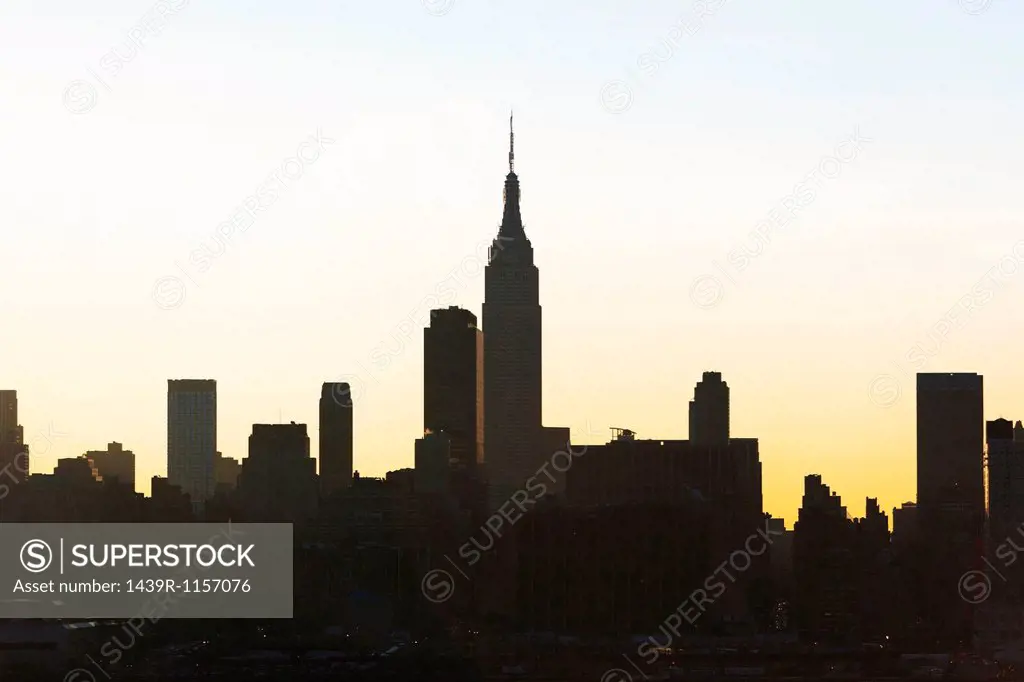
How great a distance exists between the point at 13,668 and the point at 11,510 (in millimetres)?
51816

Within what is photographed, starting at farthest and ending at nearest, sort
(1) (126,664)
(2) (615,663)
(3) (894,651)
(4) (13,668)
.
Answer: (3) (894,651)
(2) (615,663)
(1) (126,664)
(4) (13,668)

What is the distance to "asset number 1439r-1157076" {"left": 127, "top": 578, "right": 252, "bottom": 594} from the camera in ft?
479

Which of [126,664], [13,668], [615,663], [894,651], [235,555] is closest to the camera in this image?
[235,555]

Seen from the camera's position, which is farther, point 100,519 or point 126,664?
point 100,519

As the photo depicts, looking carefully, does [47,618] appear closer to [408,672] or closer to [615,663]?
[408,672]

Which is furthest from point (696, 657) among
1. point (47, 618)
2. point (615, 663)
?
point (47, 618)

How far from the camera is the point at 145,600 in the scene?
150 m

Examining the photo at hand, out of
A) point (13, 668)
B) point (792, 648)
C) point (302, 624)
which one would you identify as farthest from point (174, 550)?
point (792, 648)

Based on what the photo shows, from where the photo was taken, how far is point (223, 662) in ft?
534

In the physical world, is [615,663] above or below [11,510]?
below

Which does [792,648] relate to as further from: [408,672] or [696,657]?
[408,672]

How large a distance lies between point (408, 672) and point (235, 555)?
97.9 feet

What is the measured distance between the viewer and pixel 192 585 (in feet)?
504

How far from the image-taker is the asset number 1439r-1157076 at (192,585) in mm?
145875
